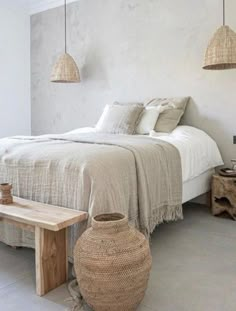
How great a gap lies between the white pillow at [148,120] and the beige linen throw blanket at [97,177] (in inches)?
30.4

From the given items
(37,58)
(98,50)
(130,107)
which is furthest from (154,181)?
(37,58)

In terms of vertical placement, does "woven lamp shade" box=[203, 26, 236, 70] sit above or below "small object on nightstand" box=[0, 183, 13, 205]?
above

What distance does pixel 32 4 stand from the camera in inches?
205

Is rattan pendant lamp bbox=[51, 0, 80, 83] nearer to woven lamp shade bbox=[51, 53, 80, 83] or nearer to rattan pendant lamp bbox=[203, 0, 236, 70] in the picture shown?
woven lamp shade bbox=[51, 53, 80, 83]

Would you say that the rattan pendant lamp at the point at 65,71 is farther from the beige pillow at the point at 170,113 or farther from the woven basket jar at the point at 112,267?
the woven basket jar at the point at 112,267

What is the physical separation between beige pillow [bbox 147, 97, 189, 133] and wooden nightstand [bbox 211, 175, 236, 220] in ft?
2.38

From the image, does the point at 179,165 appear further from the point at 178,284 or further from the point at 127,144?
the point at 178,284

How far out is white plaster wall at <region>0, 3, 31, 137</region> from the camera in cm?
509

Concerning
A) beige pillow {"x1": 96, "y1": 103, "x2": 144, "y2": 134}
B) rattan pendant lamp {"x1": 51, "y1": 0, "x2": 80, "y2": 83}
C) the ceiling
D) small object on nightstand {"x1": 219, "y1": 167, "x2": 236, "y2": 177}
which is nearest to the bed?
small object on nightstand {"x1": 219, "y1": 167, "x2": 236, "y2": 177}

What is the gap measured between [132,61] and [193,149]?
5.51ft

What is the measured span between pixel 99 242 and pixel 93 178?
0.48m

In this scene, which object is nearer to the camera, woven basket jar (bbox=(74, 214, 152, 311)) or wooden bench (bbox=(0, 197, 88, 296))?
woven basket jar (bbox=(74, 214, 152, 311))

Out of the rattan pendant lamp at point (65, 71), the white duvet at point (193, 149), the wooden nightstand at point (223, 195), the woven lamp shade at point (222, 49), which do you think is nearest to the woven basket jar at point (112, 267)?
the white duvet at point (193, 149)

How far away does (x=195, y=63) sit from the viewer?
3.79 m
